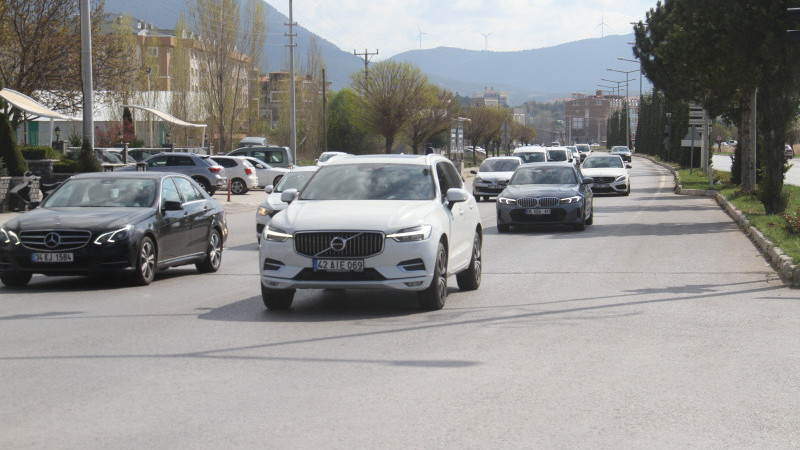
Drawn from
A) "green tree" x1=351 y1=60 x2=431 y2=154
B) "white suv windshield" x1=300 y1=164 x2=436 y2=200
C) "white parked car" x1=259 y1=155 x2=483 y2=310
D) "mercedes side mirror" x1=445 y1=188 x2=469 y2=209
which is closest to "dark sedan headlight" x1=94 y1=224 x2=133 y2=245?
"white parked car" x1=259 y1=155 x2=483 y2=310

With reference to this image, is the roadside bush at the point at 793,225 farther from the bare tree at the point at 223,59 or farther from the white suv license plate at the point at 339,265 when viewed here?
the bare tree at the point at 223,59

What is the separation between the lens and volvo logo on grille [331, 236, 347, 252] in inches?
402

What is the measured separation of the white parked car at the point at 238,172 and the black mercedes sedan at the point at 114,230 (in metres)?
26.6

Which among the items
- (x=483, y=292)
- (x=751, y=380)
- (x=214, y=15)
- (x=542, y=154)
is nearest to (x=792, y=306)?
(x=483, y=292)

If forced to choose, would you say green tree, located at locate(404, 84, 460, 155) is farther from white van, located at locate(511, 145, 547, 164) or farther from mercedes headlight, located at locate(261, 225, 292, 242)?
mercedes headlight, located at locate(261, 225, 292, 242)

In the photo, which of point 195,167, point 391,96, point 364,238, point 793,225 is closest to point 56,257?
point 364,238

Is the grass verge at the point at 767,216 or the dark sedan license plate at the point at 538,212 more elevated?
the dark sedan license plate at the point at 538,212

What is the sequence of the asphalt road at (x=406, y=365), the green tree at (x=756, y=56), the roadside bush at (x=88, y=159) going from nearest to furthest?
1. the asphalt road at (x=406, y=365)
2. the green tree at (x=756, y=56)
3. the roadside bush at (x=88, y=159)

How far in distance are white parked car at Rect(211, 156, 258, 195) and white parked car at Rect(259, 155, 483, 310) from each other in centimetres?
3058

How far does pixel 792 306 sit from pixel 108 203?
8561mm

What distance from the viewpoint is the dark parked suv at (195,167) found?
37656 mm

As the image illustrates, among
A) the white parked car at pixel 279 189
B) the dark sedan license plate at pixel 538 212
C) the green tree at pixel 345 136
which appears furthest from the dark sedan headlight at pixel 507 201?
the green tree at pixel 345 136

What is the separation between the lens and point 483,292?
12547 millimetres

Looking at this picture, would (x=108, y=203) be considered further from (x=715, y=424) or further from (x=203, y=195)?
(x=715, y=424)
